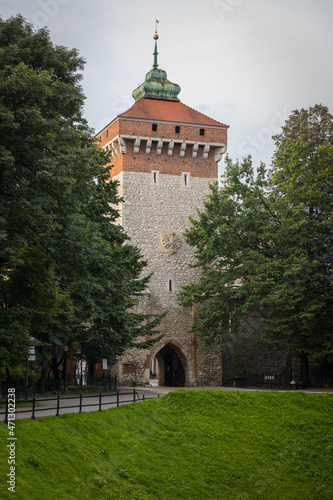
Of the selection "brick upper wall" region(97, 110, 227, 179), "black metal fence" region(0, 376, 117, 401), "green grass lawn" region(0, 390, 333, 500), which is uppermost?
"brick upper wall" region(97, 110, 227, 179)

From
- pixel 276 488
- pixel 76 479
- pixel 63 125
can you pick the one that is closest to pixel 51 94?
pixel 63 125

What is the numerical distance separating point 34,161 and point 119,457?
7243 mm

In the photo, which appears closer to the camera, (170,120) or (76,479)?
(76,479)

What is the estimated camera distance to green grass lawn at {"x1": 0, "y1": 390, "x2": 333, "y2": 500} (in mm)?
12258

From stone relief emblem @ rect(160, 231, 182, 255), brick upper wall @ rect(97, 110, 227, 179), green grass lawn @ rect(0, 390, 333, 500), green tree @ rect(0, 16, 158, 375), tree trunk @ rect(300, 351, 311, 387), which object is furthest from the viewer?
brick upper wall @ rect(97, 110, 227, 179)

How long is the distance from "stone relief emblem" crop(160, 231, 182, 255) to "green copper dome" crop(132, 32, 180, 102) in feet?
29.7

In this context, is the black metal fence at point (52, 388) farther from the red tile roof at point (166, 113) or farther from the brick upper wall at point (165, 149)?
the red tile roof at point (166, 113)

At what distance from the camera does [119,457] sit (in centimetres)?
1417

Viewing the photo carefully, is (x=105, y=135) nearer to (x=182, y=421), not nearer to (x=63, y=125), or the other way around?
(x=63, y=125)

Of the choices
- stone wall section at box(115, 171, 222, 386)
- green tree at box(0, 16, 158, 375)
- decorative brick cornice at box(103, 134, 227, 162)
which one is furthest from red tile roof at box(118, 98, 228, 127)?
green tree at box(0, 16, 158, 375)

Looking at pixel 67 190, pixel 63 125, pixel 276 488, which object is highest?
pixel 63 125

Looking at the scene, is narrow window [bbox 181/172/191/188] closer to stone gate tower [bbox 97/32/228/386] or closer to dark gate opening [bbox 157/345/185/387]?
stone gate tower [bbox 97/32/228/386]

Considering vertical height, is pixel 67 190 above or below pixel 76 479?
above

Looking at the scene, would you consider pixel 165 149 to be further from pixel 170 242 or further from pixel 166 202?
pixel 170 242
